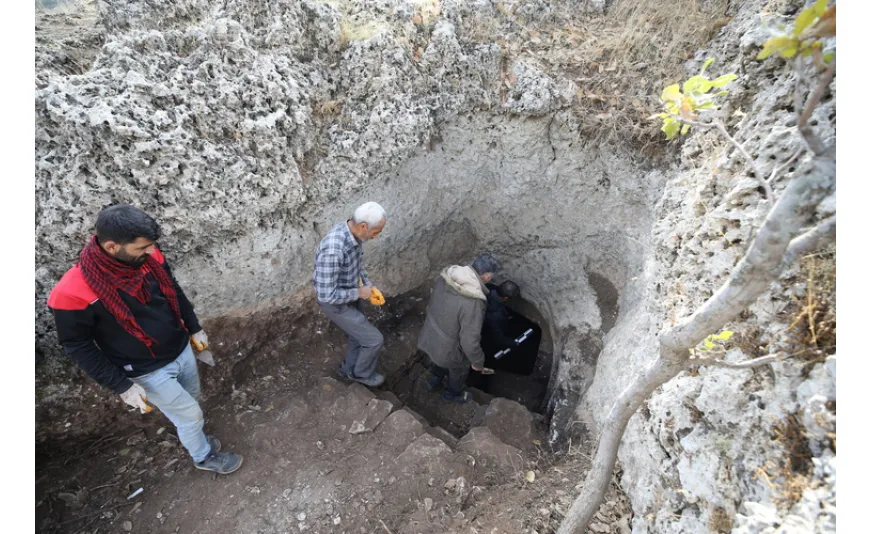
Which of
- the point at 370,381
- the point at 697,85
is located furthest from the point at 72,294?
the point at 697,85

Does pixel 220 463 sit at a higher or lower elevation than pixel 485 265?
lower

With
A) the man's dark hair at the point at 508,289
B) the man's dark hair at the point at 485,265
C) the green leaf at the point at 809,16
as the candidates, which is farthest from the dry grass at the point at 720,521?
the man's dark hair at the point at 508,289

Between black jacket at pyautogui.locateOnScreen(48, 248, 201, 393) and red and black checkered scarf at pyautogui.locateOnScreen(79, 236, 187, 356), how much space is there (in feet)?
0.11

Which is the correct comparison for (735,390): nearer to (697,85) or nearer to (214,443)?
(697,85)

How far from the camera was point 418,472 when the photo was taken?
10.3 ft

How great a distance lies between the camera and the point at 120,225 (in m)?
2.24

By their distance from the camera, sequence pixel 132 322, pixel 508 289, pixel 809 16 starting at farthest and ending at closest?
1. pixel 508 289
2. pixel 132 322
3. pixel 809 16

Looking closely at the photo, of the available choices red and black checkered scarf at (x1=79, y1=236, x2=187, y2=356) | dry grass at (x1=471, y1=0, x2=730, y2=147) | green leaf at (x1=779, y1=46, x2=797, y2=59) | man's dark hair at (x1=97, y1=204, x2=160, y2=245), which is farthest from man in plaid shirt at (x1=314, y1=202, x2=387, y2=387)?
green leaf at (x1=779, y1=46, x2=797, y2=59)

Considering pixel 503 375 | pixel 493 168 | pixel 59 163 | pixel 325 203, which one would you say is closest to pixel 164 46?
pixel 59 163

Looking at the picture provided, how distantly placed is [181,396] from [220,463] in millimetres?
714

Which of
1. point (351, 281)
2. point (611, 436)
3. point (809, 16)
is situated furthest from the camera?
point (351, 281)

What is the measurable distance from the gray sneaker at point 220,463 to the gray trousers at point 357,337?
1.28 m

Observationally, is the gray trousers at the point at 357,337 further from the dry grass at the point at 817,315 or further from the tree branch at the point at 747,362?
the dry grass at the point at 817,315

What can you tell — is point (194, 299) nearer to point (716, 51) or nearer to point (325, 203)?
point (325, 203)
